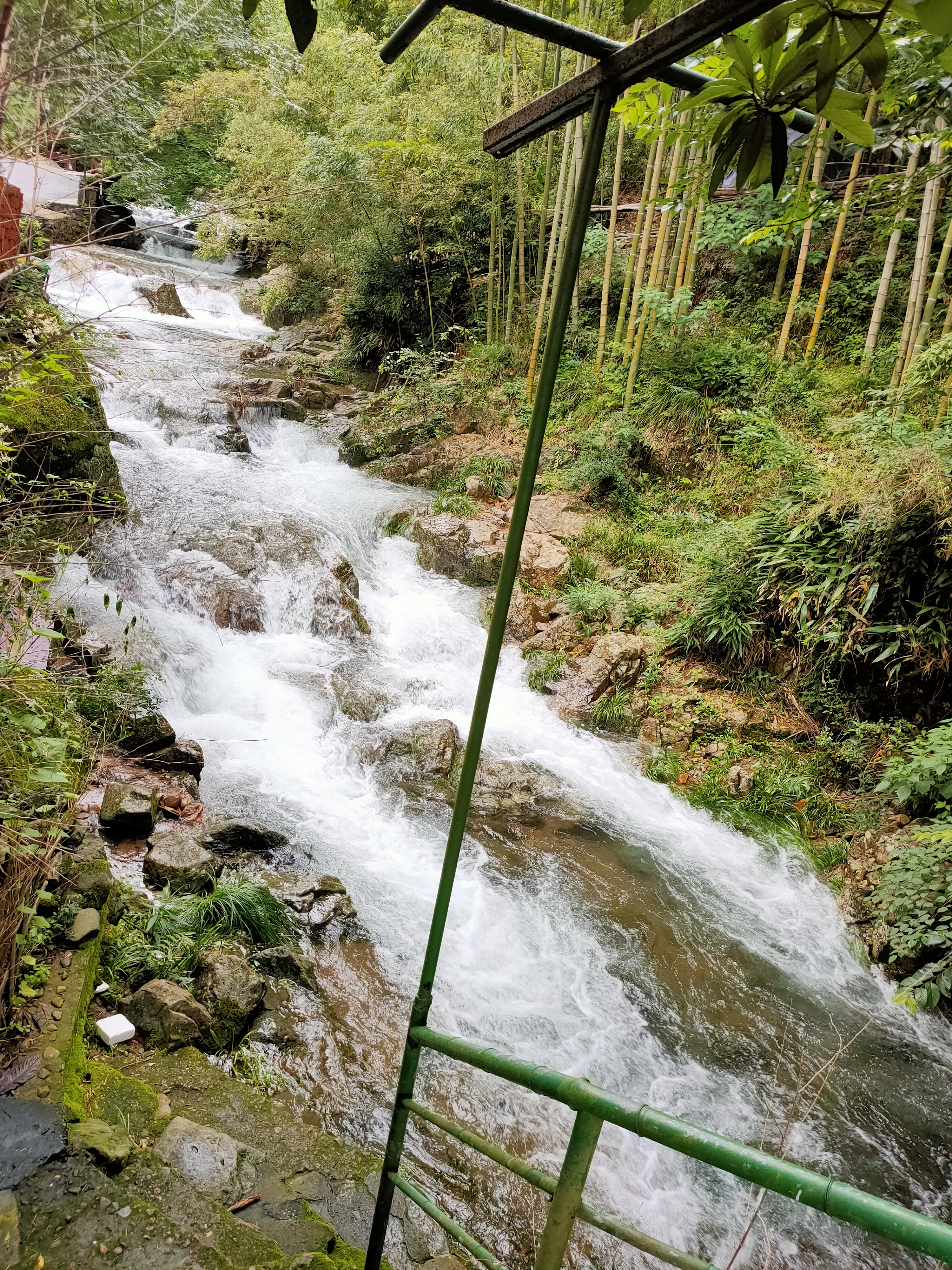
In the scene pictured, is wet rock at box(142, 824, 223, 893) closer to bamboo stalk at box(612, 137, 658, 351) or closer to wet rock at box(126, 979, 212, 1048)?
wet rock at box(126, 979, 212, 1048)

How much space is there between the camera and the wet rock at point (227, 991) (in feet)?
9.87

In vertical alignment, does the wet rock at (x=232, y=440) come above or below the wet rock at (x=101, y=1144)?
above

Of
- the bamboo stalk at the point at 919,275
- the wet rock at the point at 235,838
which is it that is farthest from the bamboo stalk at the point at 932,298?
the wet rock at the point at 235,838

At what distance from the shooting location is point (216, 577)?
7.02m

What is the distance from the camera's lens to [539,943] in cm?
426

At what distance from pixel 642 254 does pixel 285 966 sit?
9.14 meters

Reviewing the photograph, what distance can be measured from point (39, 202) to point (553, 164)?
1105 centimetres

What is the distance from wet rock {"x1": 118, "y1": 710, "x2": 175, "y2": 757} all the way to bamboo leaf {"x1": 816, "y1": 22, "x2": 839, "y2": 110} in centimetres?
460

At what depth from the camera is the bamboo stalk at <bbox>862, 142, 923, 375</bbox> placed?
7121mm

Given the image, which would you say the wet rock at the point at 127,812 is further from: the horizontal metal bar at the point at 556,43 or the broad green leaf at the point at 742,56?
the broad green leaf at the point at 742,56

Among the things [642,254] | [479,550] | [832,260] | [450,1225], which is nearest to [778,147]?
[450,1225]

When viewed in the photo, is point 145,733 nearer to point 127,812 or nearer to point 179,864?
point 127,812

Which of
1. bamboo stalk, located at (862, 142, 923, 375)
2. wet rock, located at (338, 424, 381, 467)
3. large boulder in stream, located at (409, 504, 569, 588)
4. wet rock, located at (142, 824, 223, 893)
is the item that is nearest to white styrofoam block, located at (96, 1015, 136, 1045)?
wet rock, located at (142, 824, 223, 893)

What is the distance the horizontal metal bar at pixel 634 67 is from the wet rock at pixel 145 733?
424 centimetres
